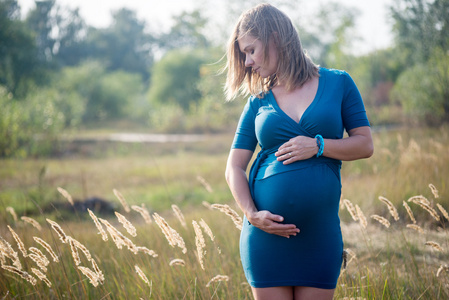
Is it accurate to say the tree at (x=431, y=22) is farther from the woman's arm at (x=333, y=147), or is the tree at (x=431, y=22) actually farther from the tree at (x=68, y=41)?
the tree at (x=68, y=41)

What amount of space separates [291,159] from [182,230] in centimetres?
365

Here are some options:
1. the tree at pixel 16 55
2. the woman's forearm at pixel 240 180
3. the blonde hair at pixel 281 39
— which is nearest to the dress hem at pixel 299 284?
the woman's forearm at pixel 240 180

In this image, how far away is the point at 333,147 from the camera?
81.1 inches

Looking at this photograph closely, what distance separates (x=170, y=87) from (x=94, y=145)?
1400 cm

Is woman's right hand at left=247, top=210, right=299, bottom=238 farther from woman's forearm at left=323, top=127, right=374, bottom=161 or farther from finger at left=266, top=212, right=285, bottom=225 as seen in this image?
woman's forearm at left=323, top=127, right=374, bottom=161

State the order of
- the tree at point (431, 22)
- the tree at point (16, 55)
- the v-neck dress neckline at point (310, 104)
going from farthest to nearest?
the tree at point (16, 55) → the tree at point (431, 22) → the v-neck dress neckline at point (310, 104)

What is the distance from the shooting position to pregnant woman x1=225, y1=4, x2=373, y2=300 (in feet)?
6.62

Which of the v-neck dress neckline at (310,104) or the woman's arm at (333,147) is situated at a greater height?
the v-neck dress neckline at (310,104)

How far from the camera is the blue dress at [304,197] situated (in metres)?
2.01

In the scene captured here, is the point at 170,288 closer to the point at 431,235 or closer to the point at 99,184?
the point at 431,235

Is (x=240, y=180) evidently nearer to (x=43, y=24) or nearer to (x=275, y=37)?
(x=275, y=37)

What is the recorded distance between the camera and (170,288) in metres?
3.32

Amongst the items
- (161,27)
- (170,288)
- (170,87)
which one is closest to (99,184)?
(170,288)

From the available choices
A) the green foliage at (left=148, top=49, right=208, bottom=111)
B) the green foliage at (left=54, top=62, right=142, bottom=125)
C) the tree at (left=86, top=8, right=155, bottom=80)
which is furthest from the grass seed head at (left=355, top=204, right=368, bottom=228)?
the tree at (left=86, top=8, right=155, bottom=80)
